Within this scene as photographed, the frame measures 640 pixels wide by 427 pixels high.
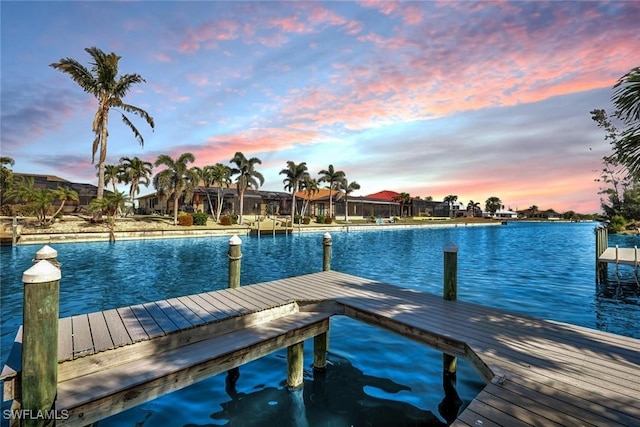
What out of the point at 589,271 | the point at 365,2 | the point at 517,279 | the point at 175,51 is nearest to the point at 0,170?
the point at 175,51

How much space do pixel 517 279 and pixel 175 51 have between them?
21029 mm

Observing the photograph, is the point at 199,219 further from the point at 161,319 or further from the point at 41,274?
the point at 41,274

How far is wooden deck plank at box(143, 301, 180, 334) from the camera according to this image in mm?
4750

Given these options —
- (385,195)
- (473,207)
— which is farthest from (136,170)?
(473,207)

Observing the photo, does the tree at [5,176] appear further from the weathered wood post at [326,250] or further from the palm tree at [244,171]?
the weathered wood post at [326,250]

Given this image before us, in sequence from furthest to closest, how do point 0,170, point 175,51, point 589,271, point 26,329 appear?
point 0,170 → point 589,271 → point 175,51 → point 26,329

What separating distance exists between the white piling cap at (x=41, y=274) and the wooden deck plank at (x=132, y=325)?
1510 mm

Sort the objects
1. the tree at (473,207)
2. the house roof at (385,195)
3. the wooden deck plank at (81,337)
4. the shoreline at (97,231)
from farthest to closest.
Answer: the tree at (473,207), the house roof at (385,195), the shoreline at (97,231), the wooden deck plank at (81,337)

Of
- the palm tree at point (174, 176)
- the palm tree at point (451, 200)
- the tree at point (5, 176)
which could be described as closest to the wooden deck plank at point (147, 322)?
the palm tree at point (174, 176)

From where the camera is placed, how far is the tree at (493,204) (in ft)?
424

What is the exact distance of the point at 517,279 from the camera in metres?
16.2

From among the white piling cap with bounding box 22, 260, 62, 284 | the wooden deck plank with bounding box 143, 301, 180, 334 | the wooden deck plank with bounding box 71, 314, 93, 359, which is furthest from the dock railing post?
the white piling cap with bounding box 22, 260, 62, 284

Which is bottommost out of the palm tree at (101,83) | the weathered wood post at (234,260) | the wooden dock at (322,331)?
the wooden dock at (322,331)

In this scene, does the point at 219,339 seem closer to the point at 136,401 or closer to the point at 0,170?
the point at 136,401
